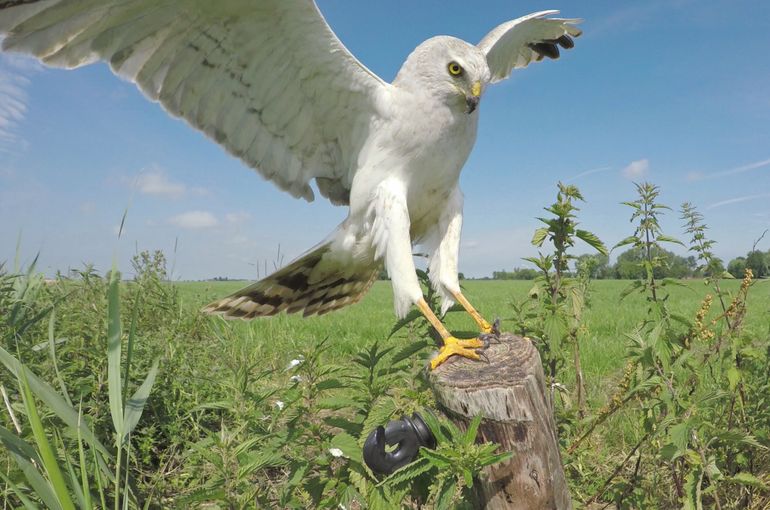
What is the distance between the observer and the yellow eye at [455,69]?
267 cm

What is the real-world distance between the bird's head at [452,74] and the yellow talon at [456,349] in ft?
4.28

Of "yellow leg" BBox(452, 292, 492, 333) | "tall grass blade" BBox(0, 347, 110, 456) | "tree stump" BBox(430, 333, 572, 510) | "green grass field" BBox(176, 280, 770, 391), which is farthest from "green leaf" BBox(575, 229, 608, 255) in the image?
"tall grass blade" BBox(0, 347, 110, 456)

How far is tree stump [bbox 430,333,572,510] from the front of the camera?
1712mm

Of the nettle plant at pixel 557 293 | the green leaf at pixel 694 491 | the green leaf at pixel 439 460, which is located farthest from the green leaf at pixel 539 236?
the green leaf at pixel 439 460

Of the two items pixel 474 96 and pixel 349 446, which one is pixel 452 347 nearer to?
pixel 349 446

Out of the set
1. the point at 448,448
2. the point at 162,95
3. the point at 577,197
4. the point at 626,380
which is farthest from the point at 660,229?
the point at 162,95

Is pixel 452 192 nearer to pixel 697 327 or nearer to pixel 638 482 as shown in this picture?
pixel 697 327

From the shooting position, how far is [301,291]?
3.48 metres

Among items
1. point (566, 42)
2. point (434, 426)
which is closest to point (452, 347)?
point (434, 426)

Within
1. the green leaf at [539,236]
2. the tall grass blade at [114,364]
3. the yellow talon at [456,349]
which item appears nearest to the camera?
the tall grass blade at [114,364]

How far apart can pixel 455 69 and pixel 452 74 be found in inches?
1.2

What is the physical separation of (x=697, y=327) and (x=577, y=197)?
77cm

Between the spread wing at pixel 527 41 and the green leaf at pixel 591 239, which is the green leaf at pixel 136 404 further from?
the spread wing at pixel 527 41

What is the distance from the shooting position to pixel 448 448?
4.81ft
